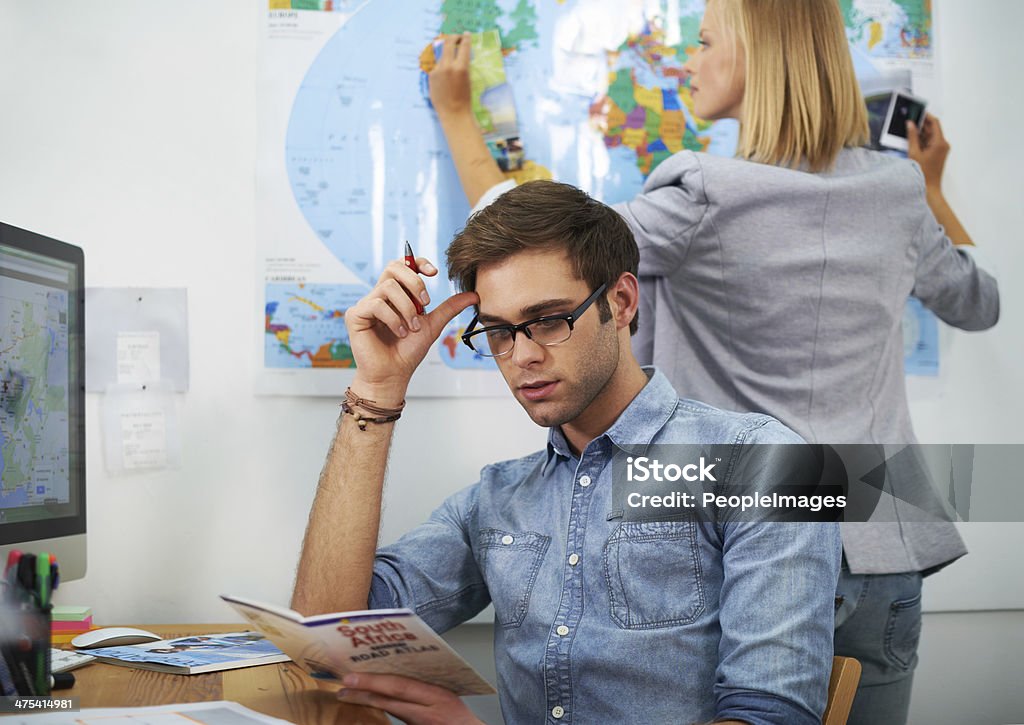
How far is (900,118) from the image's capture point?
1680 millimetres

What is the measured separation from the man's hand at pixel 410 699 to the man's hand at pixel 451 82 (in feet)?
3.20

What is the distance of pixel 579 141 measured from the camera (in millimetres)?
1599

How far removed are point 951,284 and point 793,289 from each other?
0.43 metres

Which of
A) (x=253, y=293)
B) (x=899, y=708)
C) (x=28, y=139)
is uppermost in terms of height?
(x=28, y=139)

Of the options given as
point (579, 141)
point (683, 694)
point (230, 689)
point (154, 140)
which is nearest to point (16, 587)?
point (230, 689)

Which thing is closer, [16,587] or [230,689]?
[16,587]

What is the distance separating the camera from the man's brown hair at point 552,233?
112cm

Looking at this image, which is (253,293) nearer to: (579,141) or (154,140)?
(154,140)

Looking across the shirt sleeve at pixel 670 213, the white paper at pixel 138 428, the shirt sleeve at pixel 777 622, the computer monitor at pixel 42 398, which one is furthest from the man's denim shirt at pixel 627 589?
the white paper at pixel 138 428

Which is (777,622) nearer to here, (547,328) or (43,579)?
(547,328)

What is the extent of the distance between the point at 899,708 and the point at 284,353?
3.56ft

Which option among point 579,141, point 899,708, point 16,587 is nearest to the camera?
point 16,587

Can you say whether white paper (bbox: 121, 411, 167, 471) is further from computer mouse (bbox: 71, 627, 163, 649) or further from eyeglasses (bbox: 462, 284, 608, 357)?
eyeglasses (bbox: 462, 284, 608, 357)

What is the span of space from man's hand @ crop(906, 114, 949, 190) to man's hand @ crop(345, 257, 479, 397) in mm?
969
